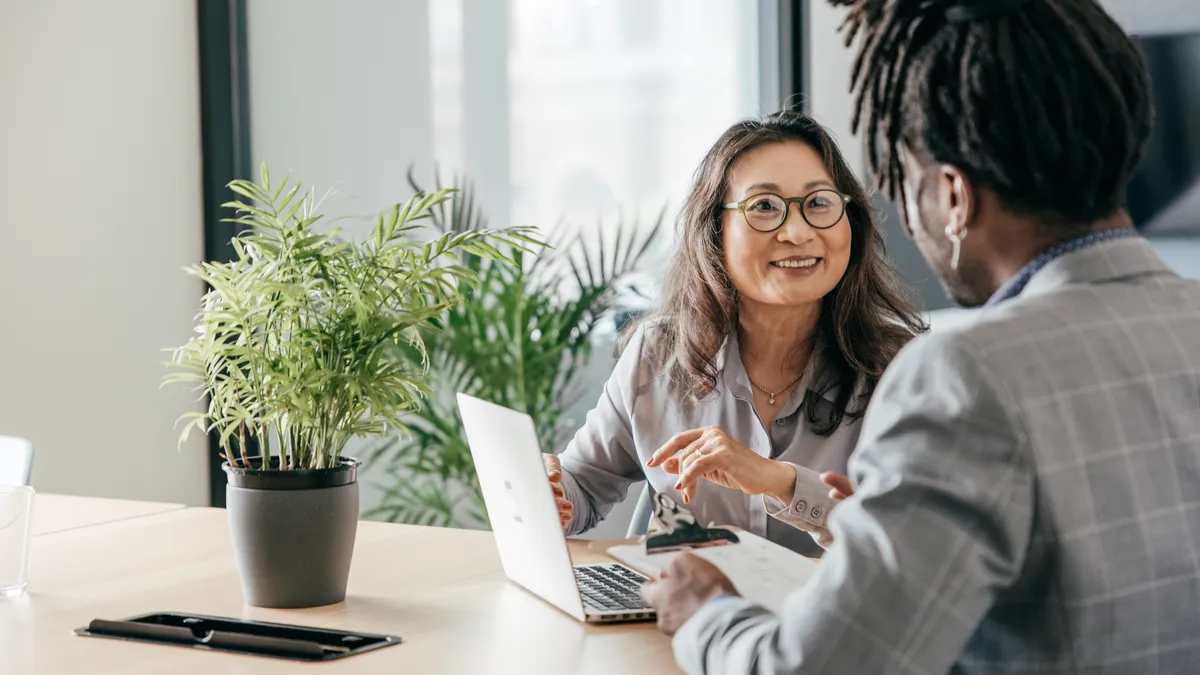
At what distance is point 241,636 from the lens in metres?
1.36

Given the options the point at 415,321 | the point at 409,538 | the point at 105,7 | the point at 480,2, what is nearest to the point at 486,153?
the point at 480,2

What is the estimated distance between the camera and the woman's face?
6.72 ft

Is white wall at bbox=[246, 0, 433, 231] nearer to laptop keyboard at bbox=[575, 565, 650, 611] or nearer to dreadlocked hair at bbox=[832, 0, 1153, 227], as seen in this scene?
laptop keyboard at bbox=[575, 565, 650, 611]

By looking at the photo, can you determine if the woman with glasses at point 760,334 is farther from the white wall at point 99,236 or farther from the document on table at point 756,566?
the white wall at point 99,236

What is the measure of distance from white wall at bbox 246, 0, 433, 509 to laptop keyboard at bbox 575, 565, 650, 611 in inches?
92.3

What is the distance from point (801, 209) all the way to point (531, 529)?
0.84 m

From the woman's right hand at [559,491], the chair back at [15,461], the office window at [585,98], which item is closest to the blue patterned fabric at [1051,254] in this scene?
the woman's right hand at [559,491]

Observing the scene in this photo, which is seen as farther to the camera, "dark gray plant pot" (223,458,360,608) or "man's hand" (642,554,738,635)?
"dark gray plant pot" (223,458,360,608)

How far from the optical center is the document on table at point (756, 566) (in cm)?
130

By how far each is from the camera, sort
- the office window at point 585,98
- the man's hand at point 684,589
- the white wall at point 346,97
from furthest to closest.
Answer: the white wall at point 346,97, the office window at point 585,98, the man's hand at point 684,589

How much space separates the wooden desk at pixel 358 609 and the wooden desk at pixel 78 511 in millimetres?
80

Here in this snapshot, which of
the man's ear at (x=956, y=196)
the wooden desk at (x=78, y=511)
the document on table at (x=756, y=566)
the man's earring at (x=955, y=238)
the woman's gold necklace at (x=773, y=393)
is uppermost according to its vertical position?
the man's ear at (x=956, y=196)

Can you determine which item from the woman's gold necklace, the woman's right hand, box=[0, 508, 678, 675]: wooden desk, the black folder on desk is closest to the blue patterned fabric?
box=[0, 508, 678, 675]: wooden desk

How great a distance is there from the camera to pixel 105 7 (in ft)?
11.8
